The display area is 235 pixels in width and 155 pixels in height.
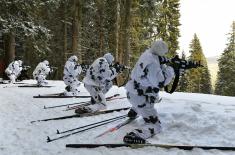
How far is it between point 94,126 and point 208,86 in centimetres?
6721

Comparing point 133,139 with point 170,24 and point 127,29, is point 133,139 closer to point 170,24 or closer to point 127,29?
point 127,29

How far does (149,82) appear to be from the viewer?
8.64m

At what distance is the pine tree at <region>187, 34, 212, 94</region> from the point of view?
6675 cm

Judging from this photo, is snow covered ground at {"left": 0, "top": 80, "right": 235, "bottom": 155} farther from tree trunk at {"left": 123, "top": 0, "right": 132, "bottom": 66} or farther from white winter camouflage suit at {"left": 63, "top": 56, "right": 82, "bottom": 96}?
tree trunk at {"left": 123, "top": 0, "right": 132, "bottom": 66}

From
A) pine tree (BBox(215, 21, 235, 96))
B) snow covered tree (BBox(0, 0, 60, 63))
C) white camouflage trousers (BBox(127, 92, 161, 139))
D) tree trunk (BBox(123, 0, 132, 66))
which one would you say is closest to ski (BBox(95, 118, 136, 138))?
white camouflage trousers (BBox(127, 92, 161, 139))

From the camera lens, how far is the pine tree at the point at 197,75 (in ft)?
219

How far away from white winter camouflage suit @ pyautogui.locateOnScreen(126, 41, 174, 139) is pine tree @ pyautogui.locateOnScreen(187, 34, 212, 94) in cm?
5527

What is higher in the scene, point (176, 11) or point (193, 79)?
point (176, 11)

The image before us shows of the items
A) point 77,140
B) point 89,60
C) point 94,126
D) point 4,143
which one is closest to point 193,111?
point 94,126

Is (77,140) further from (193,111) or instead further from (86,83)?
(86,83)

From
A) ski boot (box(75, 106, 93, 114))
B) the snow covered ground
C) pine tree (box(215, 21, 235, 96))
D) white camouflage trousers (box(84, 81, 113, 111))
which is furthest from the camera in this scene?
pine tree (box(215, 21, 235, 96))

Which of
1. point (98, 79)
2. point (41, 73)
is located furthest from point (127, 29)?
point (98, 79)

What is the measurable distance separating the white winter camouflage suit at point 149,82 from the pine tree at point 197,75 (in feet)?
181

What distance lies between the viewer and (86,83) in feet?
43.0
